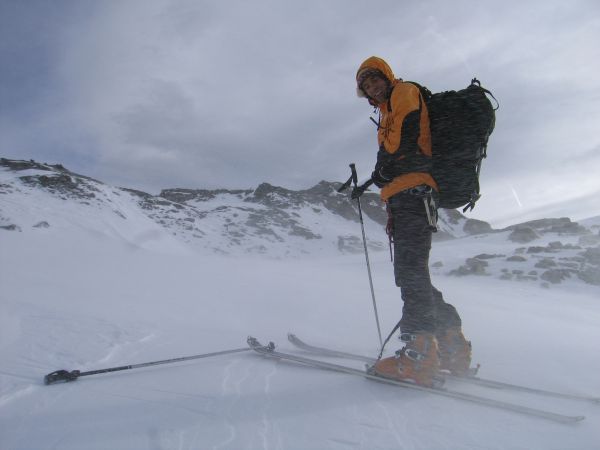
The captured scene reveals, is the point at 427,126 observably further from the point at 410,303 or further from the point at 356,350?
the point at 356,350

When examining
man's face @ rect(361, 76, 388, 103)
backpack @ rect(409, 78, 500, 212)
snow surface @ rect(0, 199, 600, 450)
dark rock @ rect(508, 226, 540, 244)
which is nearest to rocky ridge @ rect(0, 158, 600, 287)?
dark rock @ rect(508, 226, 540, 244)

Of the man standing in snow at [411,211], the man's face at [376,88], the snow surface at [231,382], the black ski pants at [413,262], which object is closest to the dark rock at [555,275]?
the snow surface at [231,382]

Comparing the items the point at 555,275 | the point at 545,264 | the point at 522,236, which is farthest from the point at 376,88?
the point at 522,236

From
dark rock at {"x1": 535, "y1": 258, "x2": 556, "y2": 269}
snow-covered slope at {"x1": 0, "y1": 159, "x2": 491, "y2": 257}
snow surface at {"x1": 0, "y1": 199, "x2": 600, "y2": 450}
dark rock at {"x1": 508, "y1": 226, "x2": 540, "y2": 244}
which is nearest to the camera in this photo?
snow surface at {"x1": 0, "y1": 199, "x2": 600, "y2": 450}

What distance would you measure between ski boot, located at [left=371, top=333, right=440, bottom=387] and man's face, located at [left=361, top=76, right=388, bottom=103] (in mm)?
1825

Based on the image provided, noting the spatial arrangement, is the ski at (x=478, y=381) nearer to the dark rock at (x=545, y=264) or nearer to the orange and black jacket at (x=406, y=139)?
the orange and black jacket at (x=406, y=139)

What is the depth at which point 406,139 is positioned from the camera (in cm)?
254

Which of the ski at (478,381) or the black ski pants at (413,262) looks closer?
the ski at (478,381)

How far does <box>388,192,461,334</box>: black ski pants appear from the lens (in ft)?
8.15

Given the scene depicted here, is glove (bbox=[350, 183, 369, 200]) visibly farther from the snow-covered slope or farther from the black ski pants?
the snow-covered slope

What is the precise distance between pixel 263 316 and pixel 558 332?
3.54 metres

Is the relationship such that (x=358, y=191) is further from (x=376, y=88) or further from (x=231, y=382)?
(x=231, y=382)

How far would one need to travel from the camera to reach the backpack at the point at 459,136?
2.50 m

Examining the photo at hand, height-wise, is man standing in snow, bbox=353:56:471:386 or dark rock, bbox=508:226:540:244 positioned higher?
dark rock, bbox=508:226:540:244
